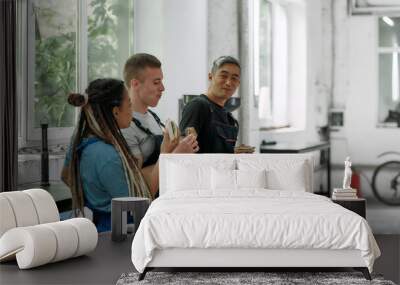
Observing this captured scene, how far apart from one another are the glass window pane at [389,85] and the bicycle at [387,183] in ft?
1.71

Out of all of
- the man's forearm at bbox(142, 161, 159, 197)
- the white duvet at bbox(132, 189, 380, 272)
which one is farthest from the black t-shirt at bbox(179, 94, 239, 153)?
the white duvet at bbox(132, 189, 380, 272)

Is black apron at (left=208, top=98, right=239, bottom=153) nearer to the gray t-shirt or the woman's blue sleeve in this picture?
the gray t-shirt

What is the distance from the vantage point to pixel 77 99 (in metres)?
8.46

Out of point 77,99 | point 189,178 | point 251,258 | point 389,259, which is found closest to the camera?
point 251,258

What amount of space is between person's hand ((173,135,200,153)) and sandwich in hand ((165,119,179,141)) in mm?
99

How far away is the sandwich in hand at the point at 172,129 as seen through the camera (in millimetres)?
8742

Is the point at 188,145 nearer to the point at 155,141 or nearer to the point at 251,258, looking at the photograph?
the point at 155,141

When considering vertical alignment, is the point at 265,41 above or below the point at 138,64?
above

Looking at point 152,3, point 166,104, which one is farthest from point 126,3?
point 166,104

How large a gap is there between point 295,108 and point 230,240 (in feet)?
13.2

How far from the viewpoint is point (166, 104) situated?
28.8 feet

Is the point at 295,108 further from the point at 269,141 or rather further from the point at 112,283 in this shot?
the point at 112,283

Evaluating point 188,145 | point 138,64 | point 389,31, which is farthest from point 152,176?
point 389,31

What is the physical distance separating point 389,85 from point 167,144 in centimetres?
267
